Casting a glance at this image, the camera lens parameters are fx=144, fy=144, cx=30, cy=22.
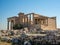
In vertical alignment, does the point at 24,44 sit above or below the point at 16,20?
below

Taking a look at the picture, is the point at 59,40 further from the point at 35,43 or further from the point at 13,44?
the point at 13,44

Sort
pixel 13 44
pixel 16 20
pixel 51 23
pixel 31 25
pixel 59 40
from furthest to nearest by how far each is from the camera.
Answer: pixel 51 23, pixel 16 20, pixel 31 25, pixel 13 44, pixel 59 40

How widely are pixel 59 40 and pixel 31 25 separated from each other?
1804 cm

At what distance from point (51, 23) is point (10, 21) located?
9.66 metres

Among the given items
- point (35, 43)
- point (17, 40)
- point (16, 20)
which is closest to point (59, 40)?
point (35, 43)

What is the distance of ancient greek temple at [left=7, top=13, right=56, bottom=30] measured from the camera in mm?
29931

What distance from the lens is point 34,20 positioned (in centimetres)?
3077

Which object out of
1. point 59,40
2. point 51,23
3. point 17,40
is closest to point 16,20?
point 51,23

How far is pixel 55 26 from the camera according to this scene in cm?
3472

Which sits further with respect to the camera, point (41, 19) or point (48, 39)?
point (41, 19)

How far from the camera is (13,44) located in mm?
12570

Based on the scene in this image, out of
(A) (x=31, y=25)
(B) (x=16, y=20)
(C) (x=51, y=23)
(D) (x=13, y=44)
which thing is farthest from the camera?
(C) (x=51, y=23)

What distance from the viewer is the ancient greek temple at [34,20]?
2993cm

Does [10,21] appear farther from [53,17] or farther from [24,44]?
[24,44]
